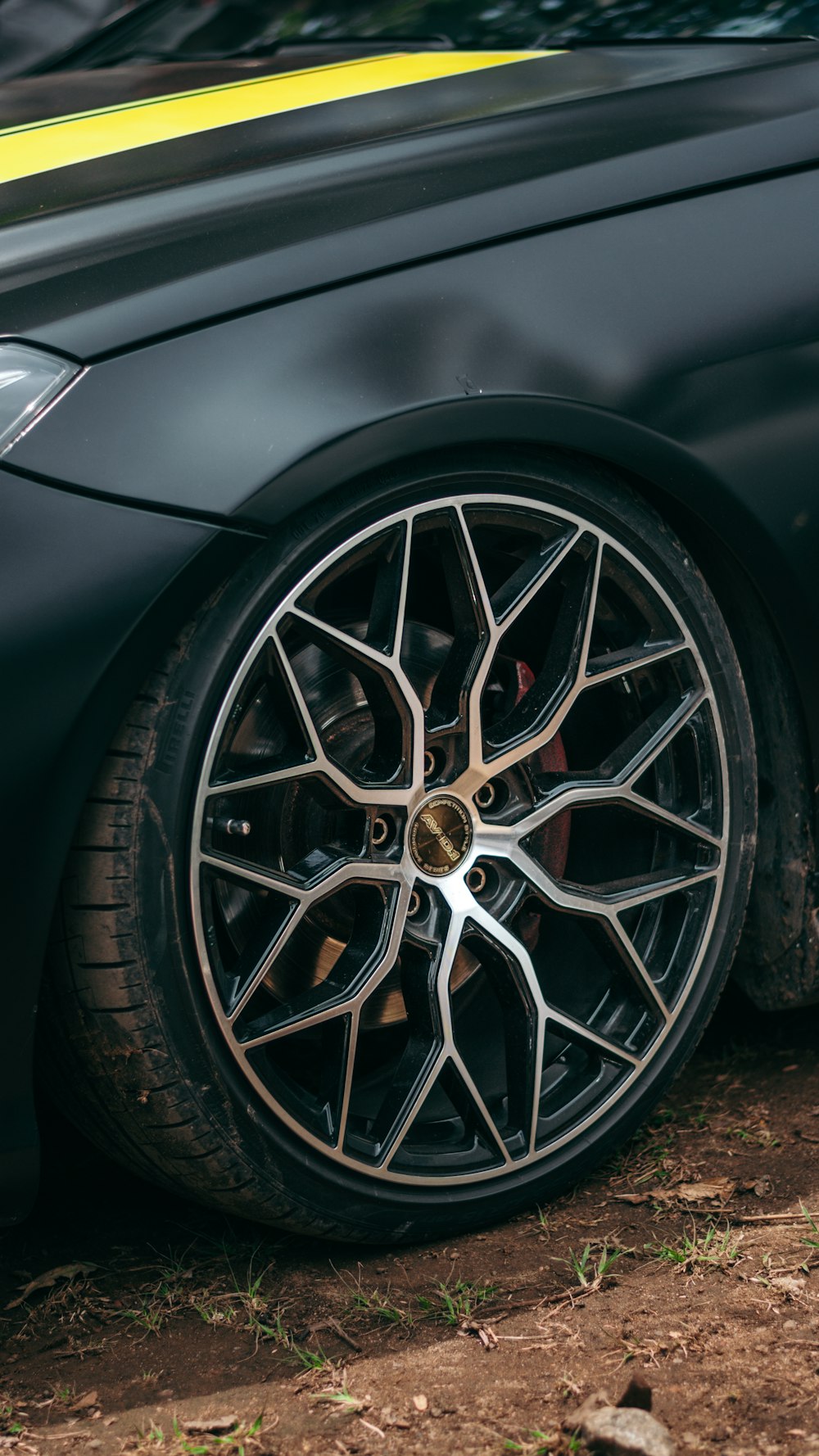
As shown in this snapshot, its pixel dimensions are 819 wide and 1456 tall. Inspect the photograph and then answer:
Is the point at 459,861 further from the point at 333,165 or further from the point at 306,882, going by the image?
the point at 333,165

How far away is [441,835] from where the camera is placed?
1.73 meters

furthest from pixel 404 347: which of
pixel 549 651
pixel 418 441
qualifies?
pixel 549 651

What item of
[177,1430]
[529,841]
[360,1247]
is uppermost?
[529,841]

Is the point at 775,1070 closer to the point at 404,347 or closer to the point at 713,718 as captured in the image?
the point at 713,718

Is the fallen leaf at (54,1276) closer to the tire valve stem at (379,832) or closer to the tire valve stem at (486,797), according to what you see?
the tire valve stem at (379,832)

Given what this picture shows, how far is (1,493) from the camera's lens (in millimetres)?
1383

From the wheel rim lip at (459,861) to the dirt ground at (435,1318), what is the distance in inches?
4.8

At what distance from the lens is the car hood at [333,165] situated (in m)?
1.53

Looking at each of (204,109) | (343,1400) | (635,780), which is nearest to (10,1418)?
(343,1400)

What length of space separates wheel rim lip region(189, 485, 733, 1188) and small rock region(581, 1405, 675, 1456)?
42 cm

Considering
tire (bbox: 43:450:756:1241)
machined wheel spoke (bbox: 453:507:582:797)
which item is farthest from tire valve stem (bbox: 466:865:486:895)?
machined wheel spoke (bbox: 453:507:582:797)

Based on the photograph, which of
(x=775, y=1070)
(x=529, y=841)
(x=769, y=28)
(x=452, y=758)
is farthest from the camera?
(x=769, y=28)

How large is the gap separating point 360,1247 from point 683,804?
0.72 metres

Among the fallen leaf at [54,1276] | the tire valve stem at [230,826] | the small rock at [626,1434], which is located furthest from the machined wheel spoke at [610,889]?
the fallen leaf at [54,1276]
